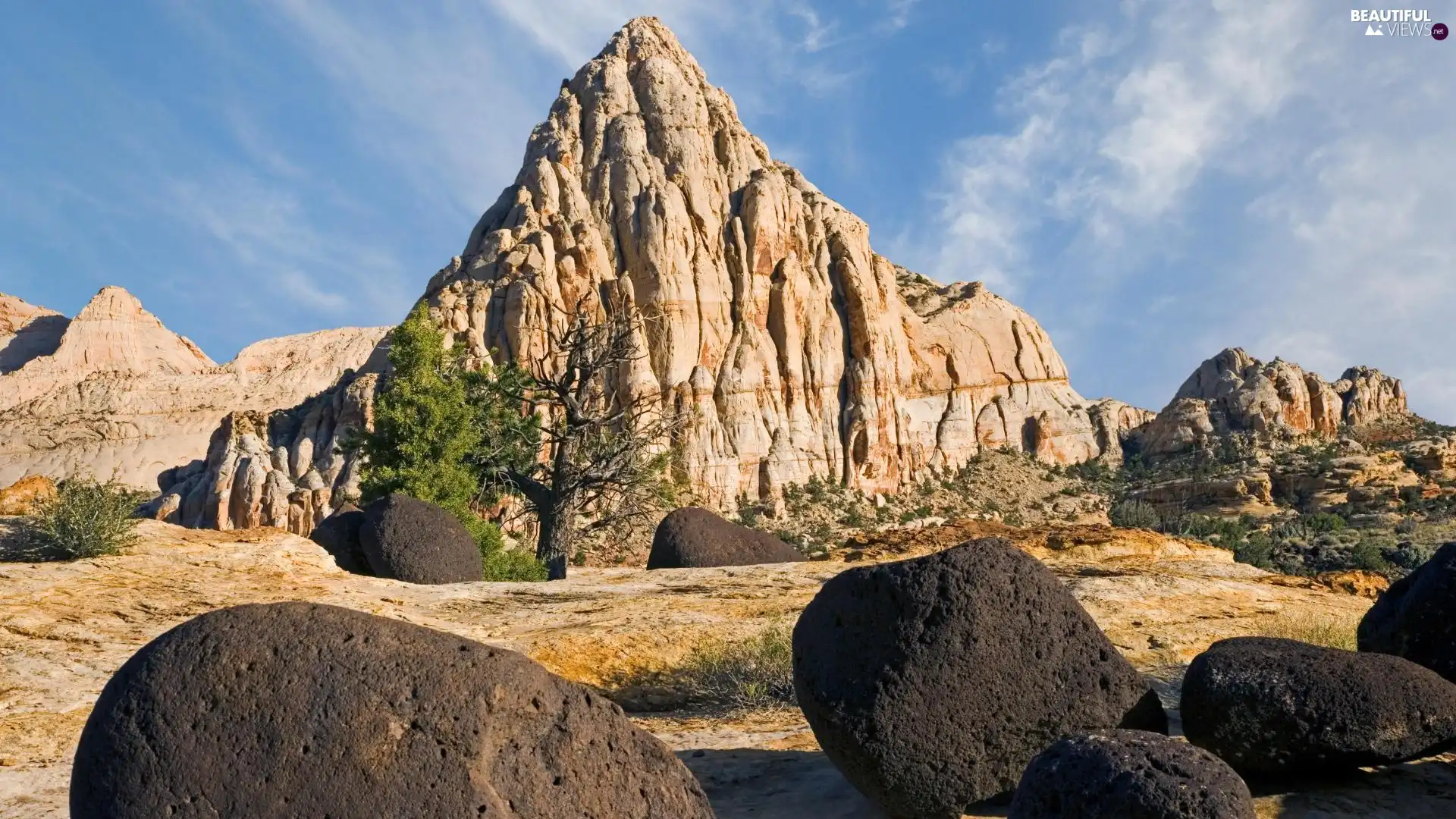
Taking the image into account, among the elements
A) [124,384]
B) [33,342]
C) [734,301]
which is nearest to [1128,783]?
[734,301]

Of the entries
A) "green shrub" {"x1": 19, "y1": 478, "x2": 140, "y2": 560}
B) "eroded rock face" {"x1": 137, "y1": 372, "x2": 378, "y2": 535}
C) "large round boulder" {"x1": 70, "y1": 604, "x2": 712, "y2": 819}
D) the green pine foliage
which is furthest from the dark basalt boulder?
"eroded rock face" {"x1": 137, "y1": 372, "x2": 378, "y2": 535}

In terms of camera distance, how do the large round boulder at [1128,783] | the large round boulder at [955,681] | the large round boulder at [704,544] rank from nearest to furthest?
the large round boulder at [1128,783] → the large round boulder at [955,681] → the large round boulder at [704,544]

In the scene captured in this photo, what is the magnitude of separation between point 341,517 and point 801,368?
58.4 meters

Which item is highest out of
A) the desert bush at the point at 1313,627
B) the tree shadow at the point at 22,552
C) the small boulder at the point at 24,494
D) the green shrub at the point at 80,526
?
the small boulder at the point at 24,494

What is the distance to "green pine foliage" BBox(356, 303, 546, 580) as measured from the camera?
2567cm

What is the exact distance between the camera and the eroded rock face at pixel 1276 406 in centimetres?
7825

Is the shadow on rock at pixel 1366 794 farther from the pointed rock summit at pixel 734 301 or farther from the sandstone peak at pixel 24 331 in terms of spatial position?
the sandstone peak at pixel 24 331

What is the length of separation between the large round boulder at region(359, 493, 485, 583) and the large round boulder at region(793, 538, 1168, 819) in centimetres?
1026

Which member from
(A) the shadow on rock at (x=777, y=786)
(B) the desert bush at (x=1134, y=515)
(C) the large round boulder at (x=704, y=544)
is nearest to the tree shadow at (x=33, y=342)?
(B) the desert bush at (x=1134, y=515)

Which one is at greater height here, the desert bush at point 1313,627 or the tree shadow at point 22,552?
the tree shadow at point 22,552

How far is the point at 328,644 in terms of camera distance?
16.9 feet

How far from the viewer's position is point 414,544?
15945 mm

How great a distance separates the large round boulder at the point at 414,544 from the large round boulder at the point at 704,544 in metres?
3.17

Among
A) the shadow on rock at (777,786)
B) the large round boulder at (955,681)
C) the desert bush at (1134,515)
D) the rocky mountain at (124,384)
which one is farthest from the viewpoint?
the rocky mountain at (124,384)
